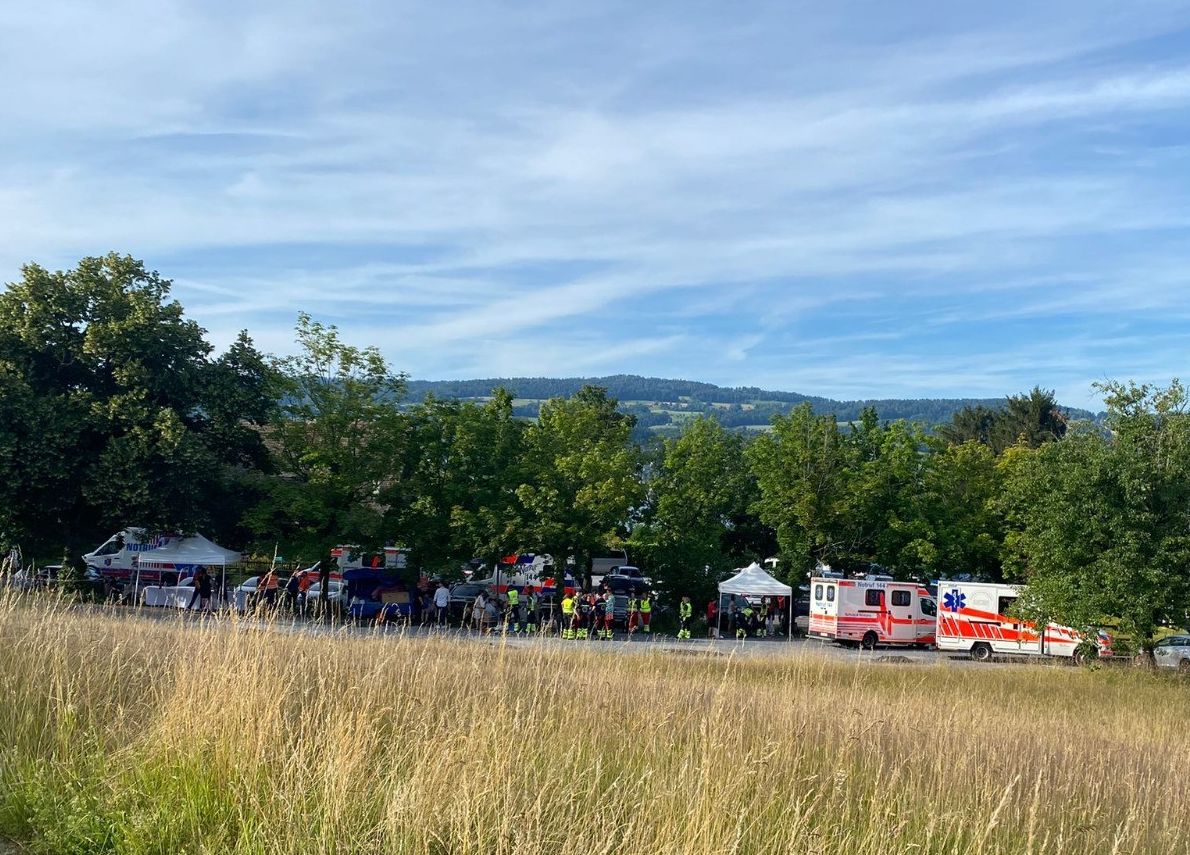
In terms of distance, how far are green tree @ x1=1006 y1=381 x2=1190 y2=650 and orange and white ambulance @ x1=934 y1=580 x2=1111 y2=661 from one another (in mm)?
5907

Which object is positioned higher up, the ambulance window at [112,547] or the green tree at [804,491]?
the green tree at [804,491]

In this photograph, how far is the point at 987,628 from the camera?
33844mm

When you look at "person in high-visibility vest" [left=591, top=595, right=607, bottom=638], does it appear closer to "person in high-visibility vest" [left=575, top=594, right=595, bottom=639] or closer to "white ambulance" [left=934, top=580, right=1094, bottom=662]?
"person in high-visibility vest" [left=575, top=594, right=595, bottom=639]

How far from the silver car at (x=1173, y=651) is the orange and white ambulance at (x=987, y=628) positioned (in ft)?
7.58

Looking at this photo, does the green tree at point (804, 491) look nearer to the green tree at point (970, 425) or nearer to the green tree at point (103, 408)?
the green tree at point (103, 408)

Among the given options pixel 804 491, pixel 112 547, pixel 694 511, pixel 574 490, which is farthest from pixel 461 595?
pixel 804 491

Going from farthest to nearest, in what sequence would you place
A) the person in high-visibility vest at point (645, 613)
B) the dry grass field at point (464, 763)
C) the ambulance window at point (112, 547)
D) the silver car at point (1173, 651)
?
1. the ambulance window at point (112, 547)
2. the person in high-visibility vest at point (645, 613)
3. the silver car at point (1173, 651)
4. the dry grass field at point (464, 763)

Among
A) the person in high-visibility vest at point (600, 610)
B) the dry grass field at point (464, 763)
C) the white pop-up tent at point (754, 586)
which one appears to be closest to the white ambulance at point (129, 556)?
the person in high-visibility vest at point (600, 610)

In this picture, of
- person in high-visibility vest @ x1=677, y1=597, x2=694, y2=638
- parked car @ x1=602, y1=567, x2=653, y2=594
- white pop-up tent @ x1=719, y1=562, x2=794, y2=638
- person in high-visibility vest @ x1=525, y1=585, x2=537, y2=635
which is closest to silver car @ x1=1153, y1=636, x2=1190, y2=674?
white pop-up tent @ x1=719, y1=562, x2=794, y2=638

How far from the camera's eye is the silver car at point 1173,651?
3098cm

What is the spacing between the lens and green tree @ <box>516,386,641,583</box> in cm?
3547

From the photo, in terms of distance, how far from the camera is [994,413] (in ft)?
273

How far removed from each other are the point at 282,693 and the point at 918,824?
359cm

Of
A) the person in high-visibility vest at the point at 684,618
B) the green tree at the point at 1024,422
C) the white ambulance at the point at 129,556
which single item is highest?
the green tree at the point at 1024,422
